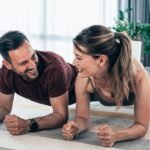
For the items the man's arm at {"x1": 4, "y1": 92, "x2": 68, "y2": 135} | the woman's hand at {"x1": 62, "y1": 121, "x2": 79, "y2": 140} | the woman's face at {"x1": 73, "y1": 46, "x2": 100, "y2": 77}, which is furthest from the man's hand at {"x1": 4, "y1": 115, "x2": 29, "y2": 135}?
the woman's face at {"x1": 73, "y1": 46, "x2": 100, "y2": 77}

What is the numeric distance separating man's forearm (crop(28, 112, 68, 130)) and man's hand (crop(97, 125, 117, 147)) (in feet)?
1.01

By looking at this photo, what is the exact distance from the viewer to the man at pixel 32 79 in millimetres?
1438

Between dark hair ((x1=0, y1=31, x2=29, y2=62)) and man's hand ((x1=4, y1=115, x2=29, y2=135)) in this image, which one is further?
dark hair ((x1=0, y1=31, x2=29, y2=62))

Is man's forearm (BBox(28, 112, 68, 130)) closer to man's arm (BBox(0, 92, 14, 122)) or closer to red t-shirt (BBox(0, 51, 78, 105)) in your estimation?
red t-shirt (BBox(0, 51, 78, 105))

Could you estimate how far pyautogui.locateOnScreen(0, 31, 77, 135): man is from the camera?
1438 millimetres

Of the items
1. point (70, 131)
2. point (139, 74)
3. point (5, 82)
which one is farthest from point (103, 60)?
point (5, 82)

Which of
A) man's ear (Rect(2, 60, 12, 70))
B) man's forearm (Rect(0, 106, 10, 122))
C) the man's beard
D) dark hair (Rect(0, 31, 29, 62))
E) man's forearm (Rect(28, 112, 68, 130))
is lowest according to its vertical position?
man's forearm (Rect(0, 106, 10, 122))

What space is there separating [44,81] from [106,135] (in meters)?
0.49

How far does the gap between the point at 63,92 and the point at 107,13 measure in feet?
9.25

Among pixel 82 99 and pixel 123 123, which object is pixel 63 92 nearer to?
pixel 82 99

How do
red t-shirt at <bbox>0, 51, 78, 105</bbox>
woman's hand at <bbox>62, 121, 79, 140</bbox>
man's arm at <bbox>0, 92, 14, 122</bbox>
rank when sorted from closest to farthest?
woman's hand at <bbox>62, 121, 79, 140</bbox> → red t-shirt at <bbox>0, 51, 78, 105</bbox> → man's arm at <bbox>0, 92, 14, 122</bbox>

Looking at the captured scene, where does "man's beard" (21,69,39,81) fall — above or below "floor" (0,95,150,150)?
above

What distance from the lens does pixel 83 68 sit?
50.3 inches

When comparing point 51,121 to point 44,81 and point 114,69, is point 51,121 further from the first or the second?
point 114,69
